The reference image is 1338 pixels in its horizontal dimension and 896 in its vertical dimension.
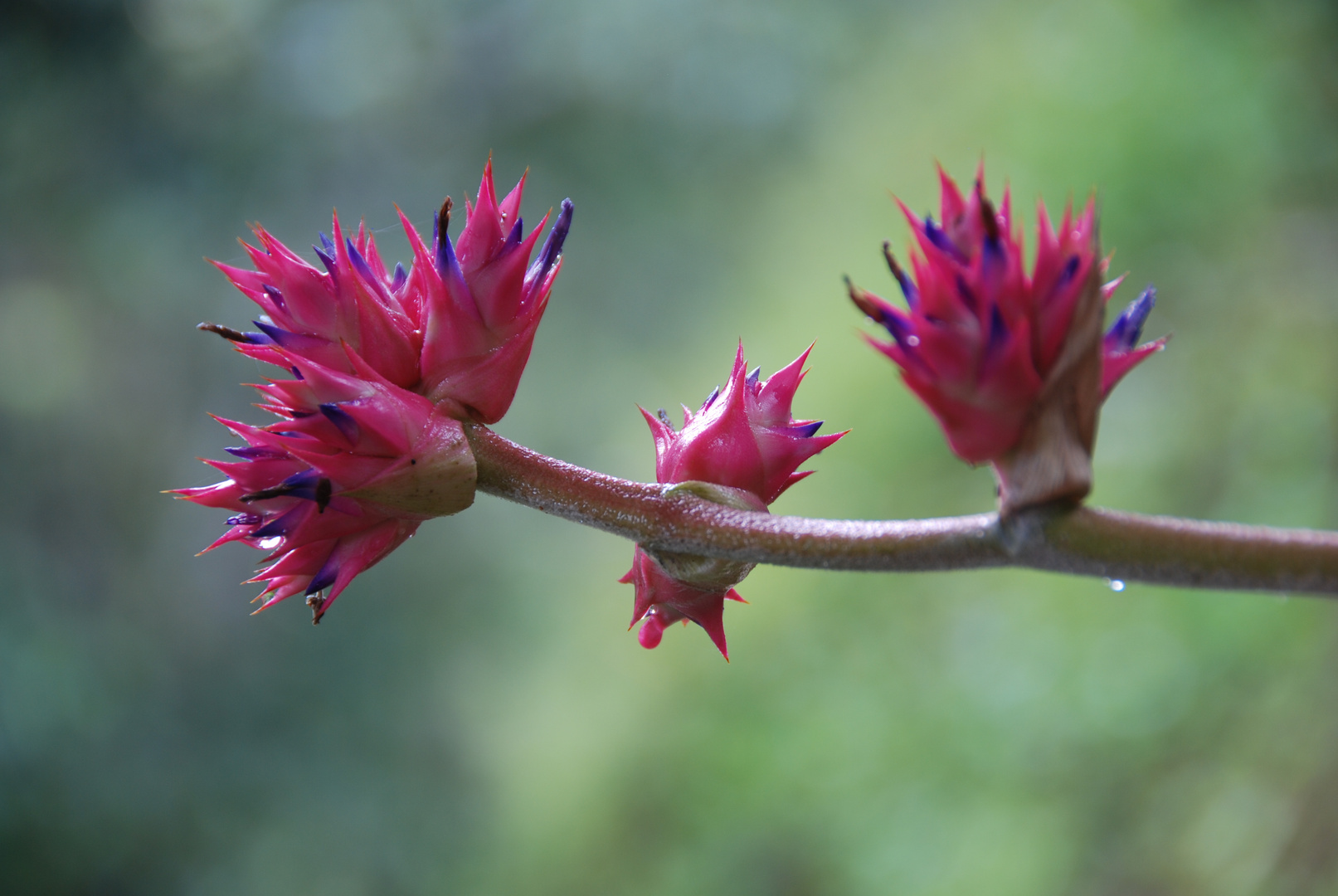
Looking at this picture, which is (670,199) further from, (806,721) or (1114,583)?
(1114,583)

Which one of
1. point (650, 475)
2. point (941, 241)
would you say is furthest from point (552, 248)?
point (650, 475)

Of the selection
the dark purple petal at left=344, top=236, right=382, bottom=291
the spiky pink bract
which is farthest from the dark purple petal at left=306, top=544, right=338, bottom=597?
the spiky pink bract

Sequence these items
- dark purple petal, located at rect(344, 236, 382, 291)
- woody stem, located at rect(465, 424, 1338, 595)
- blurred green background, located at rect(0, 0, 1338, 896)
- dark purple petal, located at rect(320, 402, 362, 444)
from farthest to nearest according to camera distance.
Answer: blurred green background, located at rect(0, 0, 1338, 896) < dark purple petal, located at rect(344, 236, 382, 291) < dark purple petal, located at rect(320, 402, 362, 444) < woody stem, located at rect(465, 424, 1338, 595)

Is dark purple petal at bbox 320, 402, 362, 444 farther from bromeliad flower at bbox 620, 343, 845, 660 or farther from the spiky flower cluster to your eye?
bromeliad flower at bbox 620, 343, 845, 660

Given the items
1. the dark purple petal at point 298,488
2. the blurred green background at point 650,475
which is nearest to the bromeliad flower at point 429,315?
the dark purple petal at point 298,488

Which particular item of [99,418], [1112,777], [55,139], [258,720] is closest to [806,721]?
[1112,777]

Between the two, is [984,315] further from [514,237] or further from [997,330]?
[514,237]
